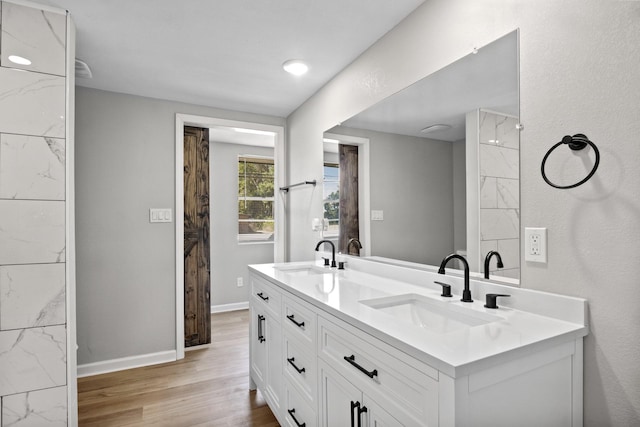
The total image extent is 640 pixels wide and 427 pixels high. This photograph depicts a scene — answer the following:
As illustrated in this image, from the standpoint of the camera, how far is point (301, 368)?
159 cm

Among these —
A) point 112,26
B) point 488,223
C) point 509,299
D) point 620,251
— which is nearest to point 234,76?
point 112,26

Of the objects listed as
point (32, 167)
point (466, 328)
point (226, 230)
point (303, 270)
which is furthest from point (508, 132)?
point (226, 230)

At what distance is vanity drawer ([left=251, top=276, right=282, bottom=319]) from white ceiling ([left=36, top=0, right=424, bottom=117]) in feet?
4.89

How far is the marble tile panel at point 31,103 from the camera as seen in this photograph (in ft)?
5.49

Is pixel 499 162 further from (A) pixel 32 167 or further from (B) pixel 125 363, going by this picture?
(B) pixel 125 363

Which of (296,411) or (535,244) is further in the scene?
(296,411)

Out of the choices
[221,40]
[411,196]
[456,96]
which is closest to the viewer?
[456,96]

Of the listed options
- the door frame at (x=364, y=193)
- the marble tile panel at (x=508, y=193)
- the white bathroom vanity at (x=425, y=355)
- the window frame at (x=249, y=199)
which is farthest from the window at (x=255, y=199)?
the marble tile panel at (x=508, y=193)

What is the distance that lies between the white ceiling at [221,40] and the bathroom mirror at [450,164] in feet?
1.54

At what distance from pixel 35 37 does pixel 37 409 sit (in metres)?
1.89

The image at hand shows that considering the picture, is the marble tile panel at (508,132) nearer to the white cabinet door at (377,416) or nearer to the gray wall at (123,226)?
the white cabinet door at (377,416)

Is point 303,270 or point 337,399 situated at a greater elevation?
point 303,270

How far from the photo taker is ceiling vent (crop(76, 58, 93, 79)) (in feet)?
7.34

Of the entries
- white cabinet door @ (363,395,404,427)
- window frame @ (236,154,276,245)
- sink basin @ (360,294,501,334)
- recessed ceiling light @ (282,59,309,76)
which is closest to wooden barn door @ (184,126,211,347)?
window frame @ (236,154,276,245)
